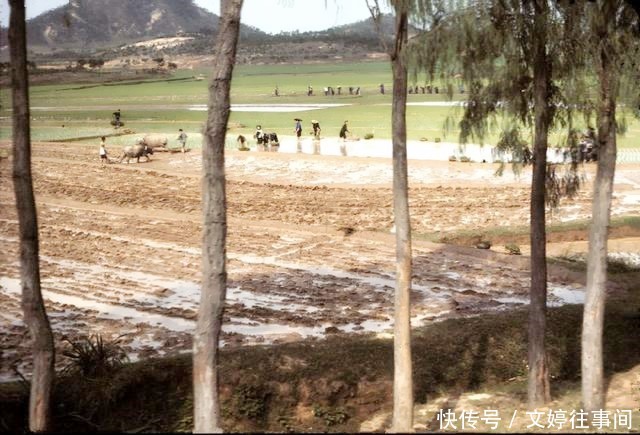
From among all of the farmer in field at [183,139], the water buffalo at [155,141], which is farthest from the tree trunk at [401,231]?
the farmer in field at [183,139]

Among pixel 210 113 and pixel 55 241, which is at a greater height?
pixel 210 113

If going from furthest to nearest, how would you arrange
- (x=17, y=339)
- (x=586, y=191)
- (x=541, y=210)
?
1. (x=586, y=191)
2. (x=17, y=339)
3. (x=541, y=210)

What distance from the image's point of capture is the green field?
53469 millimetres

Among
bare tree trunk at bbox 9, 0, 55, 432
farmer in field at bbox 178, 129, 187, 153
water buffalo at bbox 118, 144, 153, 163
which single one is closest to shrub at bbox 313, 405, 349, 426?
bare tree trunk at bbox 9, 0, 55, 432

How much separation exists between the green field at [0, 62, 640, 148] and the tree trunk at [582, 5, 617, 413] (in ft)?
54.8

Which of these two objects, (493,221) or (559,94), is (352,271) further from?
(559,94)

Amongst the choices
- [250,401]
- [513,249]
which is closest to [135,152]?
[513,249]

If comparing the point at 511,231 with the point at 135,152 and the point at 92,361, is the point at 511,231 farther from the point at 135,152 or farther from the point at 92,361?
the point at 135,152

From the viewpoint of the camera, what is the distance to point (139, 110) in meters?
69.4

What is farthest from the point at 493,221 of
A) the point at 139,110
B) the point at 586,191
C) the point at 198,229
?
the point at 139,110

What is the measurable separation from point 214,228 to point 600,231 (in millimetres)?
5880

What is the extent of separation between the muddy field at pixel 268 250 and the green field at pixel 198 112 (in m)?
4.19

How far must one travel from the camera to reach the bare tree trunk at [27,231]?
10.7 m

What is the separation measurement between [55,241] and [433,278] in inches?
449
